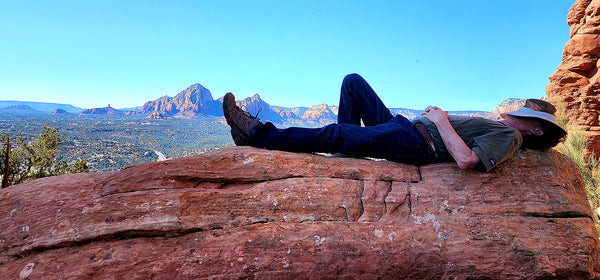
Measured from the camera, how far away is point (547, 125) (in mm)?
4504

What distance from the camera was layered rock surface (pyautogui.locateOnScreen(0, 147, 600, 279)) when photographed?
3373 mm

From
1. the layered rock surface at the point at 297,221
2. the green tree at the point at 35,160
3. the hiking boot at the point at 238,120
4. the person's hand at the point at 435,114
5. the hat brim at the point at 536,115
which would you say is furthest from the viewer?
the green tree at the point at 35,160

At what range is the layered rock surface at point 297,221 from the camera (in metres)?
3.37

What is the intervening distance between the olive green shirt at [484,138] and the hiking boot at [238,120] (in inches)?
124

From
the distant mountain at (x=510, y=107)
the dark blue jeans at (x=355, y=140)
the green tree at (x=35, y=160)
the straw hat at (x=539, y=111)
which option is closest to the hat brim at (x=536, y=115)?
the straw hat at (x=539, y=111)

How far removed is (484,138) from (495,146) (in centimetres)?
18

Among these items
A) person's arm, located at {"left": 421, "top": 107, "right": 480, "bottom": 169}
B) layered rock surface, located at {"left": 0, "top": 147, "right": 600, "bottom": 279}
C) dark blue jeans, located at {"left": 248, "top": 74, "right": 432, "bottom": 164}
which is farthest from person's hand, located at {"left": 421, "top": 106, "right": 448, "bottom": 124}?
layered rock surface, located at {"left": 0, "top": 147, "right": 600, "bottom": 279}

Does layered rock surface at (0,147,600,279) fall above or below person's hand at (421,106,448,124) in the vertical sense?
below

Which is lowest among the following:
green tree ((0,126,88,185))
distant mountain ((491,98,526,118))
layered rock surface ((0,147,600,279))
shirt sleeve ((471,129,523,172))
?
green tree ((0,126,88,185))

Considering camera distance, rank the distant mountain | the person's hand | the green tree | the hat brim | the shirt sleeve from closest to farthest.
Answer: the shirt sleeve < the hat brim < the person's hand < the distant mountain < the green tree

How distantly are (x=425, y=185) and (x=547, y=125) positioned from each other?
2.24 meters

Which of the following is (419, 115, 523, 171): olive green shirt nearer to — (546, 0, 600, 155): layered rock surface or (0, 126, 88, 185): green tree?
(0, 126, 88, 185): green tree

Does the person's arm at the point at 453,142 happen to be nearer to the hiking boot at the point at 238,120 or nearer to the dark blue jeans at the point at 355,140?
the dark blue jeans at the point at 355,140

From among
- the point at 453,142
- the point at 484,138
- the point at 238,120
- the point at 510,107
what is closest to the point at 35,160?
the point at 238,120
